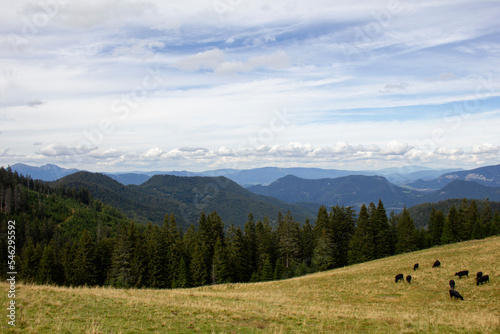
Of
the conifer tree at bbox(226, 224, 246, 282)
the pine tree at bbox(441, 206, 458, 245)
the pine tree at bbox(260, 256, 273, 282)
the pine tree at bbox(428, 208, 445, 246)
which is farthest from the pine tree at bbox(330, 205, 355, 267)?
the pine tree at bbox(428, 208, 445, 246)

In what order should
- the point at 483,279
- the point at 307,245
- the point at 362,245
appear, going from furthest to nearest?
1. the point at 307,245
2. the point at 362,245
3. the point at 483,279

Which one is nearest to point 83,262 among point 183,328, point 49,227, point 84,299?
point 84,299

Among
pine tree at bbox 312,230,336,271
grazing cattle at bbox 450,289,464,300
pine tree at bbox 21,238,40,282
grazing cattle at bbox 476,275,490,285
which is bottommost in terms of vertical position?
pine tree at bbox 21,238,40,282

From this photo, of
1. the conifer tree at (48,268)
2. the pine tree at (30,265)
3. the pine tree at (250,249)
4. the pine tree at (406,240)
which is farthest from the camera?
the pine tree at (406,240)

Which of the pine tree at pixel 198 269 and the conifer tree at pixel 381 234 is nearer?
the pine tree at pixel 198 269

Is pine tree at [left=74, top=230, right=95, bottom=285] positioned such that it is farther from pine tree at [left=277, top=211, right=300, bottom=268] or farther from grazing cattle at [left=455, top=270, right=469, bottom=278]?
grazing cattle at [left=455, top=270, right=469, bottom=278]

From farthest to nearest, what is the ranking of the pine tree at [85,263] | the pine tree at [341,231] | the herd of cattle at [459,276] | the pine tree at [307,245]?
the pine tree at [307,245] < the pine tree at [341,231] < the pine tree at [85,263] < the herd of cattle at [459,276]

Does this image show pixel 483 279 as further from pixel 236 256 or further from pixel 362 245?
pixel 236 256

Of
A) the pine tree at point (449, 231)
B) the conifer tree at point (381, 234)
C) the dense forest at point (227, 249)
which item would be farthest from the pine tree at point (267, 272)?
the pine tree at point (449, 231)

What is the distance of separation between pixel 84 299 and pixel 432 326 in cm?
2104

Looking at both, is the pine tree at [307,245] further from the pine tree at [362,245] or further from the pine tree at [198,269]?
the pine tree at [198,269]

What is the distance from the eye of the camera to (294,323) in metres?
15.9

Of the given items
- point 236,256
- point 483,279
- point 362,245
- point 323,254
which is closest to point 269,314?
point 483,279

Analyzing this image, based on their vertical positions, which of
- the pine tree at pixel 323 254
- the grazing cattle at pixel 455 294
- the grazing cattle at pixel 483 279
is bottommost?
the pine tree at pixel 323 254
